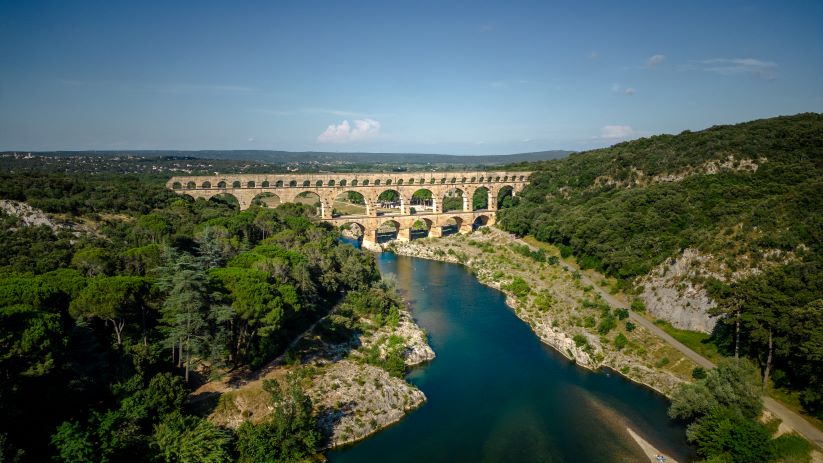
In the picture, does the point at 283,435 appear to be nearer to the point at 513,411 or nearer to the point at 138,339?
the point at 138,339

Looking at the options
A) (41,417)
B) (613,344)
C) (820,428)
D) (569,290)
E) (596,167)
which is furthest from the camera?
(596,167)

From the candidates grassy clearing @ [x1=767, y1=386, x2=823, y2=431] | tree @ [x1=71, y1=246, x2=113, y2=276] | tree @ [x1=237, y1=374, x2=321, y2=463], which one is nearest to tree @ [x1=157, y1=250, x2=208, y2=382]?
tree @ [x1=237, y1=374, x2=321, y2=463]

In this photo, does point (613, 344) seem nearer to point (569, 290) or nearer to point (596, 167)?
point (569, 290)

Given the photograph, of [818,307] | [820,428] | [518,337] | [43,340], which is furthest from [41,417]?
[818,307]

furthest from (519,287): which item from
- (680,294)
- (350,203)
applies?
(350,203)

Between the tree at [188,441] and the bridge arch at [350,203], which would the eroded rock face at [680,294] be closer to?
the tree at [188,441]
